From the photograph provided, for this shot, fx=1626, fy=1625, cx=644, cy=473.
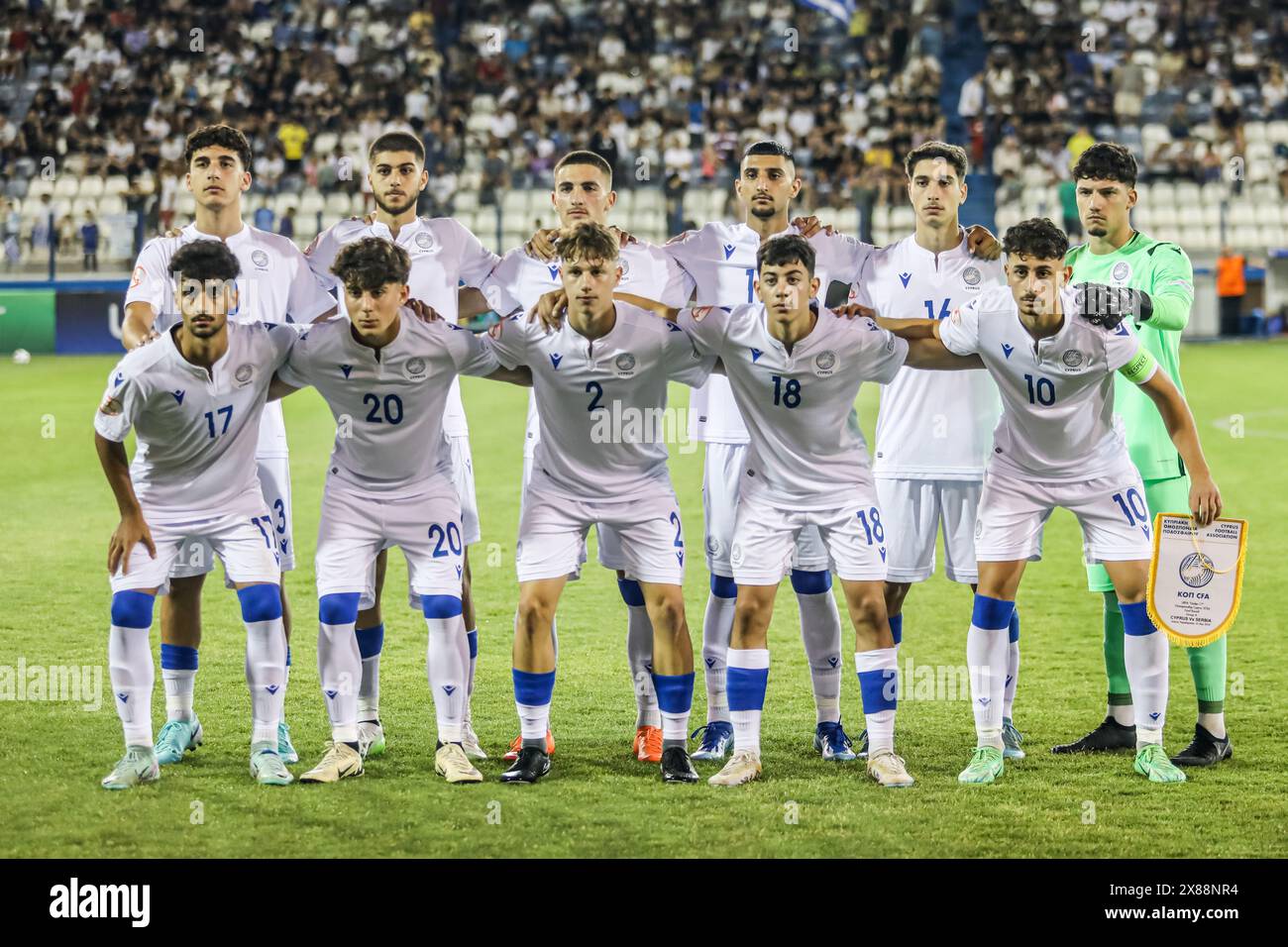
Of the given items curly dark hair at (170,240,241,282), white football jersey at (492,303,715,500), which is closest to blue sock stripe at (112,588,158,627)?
curly dark hair at (170,240,241,282)

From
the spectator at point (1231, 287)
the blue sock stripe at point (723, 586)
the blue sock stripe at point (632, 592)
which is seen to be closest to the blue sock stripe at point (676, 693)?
the blue sock stripe at point (632, 592)

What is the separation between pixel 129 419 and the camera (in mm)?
5816

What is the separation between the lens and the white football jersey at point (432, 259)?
264 inches

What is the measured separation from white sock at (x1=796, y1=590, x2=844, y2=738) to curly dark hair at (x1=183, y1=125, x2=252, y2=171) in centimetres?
289

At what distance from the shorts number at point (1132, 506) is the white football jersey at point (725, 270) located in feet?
4.88

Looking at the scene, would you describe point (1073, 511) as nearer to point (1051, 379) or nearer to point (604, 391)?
point (1051, 379)

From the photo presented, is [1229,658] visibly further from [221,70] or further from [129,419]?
[221,70]

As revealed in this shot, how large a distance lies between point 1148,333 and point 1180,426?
2.07ft

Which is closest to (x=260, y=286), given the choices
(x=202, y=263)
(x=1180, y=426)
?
(x=202, y=263)

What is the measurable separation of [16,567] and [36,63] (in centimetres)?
2187

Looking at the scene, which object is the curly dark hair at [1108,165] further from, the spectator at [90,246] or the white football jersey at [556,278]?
the spectator at [90,246]

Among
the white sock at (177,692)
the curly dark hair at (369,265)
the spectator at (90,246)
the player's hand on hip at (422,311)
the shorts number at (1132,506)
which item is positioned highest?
the spectator at (90,246)

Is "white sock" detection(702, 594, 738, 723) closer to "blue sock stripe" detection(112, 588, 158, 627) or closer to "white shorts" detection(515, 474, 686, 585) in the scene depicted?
"white shorts" detection(515, 474, 686, 585)

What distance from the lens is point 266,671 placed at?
5.91m
